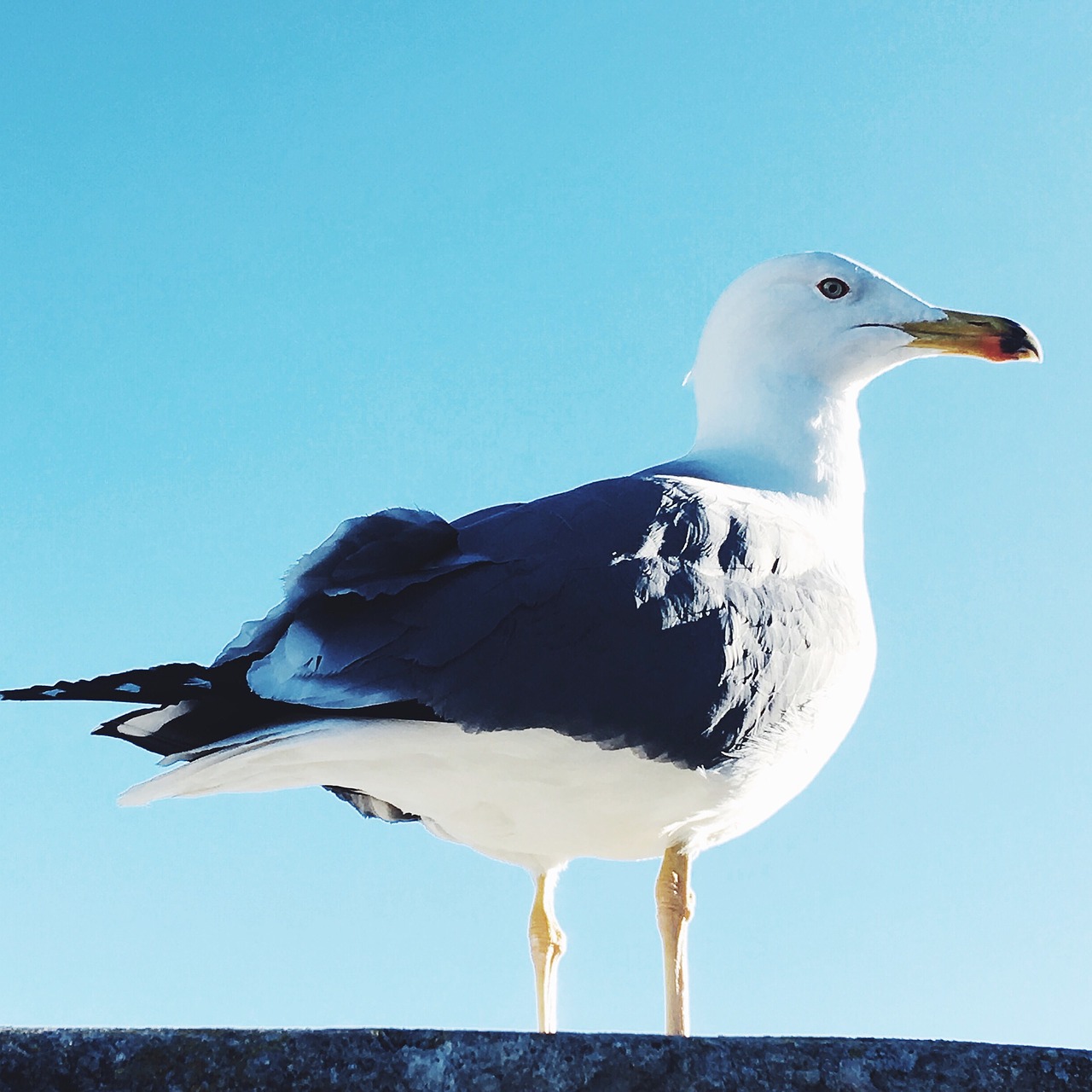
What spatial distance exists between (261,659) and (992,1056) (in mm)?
1877

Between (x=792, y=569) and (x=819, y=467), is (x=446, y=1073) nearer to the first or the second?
(x=792, y=569)

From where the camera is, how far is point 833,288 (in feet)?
18.3

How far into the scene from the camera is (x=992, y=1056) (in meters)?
2.00

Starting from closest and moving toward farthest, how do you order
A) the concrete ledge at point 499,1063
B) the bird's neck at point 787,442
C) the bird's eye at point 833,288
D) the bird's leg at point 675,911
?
the concrete ledge at point 499,1063, the bird's leg at point 675,911, the bird's neck at point 787,442, the bird's eye at point 833,288

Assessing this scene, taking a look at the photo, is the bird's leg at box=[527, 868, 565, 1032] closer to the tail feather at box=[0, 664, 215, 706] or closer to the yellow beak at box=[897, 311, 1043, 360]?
the tail feather at box=[0, 664, 215, 706]

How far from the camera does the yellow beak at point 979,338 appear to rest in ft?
17.9

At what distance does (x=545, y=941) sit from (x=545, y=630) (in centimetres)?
147

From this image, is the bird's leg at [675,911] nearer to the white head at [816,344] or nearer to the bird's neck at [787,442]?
the bird's neck at [787,442]

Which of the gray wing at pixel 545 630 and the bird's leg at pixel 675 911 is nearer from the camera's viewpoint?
the gray wing at pixel 545 630

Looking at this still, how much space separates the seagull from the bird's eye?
4.67ft

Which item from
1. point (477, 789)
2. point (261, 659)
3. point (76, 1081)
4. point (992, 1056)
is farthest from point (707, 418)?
point (76, 1081)

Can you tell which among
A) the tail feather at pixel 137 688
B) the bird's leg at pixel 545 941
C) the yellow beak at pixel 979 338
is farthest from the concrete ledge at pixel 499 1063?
the yellow beak at pixel 979 338

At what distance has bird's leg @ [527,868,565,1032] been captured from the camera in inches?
174

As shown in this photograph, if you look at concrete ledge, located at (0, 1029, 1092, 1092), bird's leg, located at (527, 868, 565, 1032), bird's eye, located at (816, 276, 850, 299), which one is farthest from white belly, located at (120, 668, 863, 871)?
bird's eye, located at (816, 276, 850, 299)
